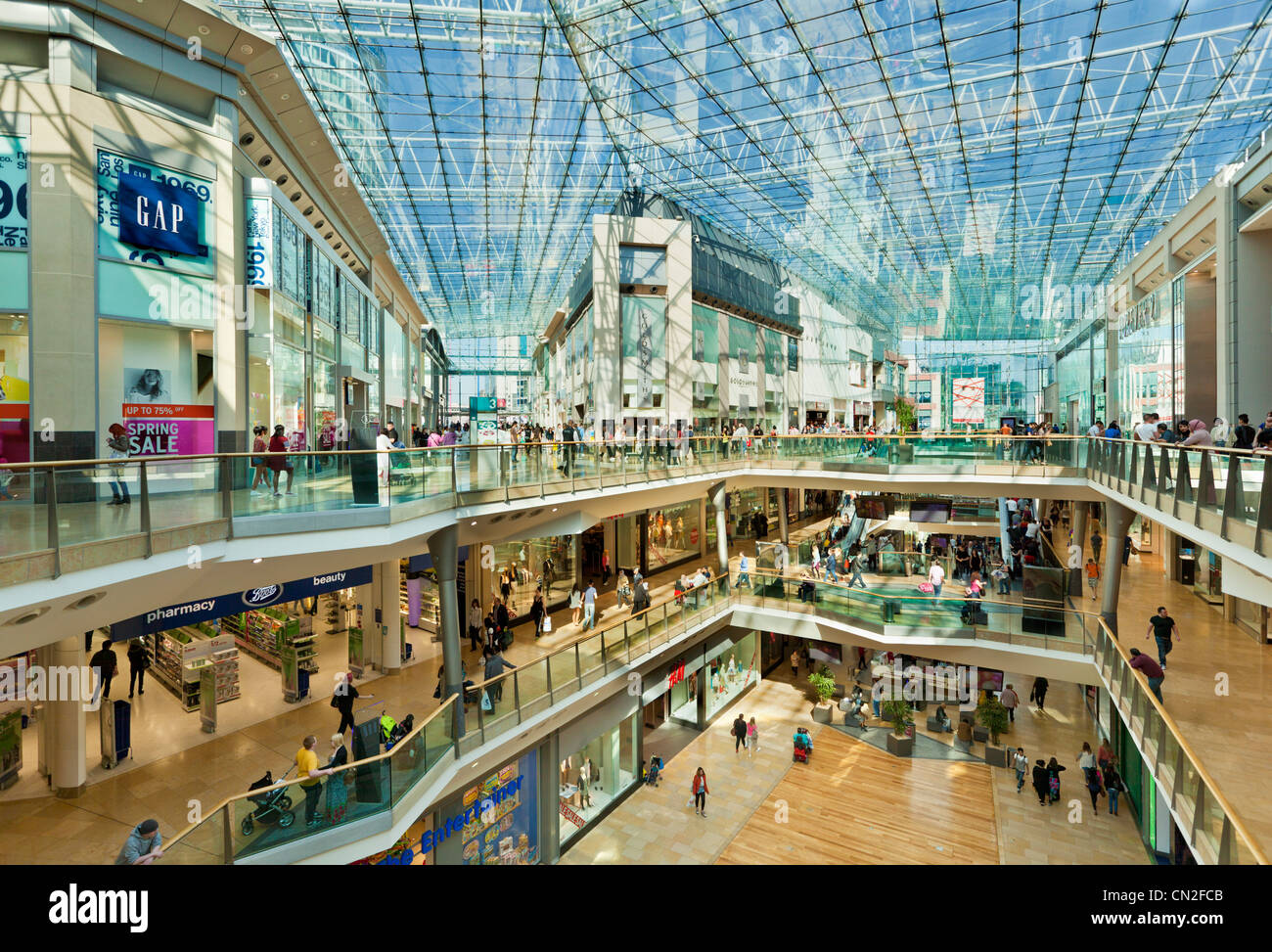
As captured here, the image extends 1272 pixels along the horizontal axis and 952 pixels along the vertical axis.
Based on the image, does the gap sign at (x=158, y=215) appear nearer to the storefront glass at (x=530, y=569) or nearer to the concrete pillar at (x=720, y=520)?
the storefront glass at (x=530, y=569)

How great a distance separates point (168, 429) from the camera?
1097 centimetres

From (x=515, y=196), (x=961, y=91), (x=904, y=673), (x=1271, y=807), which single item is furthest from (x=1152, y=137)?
(x=515, y=196)

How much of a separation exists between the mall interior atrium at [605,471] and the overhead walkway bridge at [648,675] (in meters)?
0.08

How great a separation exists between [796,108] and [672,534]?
1632cm

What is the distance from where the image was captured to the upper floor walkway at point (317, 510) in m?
5.60

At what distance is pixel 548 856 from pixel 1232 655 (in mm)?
15692

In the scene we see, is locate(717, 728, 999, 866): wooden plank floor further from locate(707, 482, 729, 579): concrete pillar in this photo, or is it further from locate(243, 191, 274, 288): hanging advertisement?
locate(243, 191, 274, 288): hanging advertisement

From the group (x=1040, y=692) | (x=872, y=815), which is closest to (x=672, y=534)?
(x=872, y=815)

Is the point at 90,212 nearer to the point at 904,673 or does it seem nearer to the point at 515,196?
the point at 515,196

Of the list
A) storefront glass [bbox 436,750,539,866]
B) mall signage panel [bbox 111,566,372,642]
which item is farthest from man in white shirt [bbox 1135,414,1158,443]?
mall signage panel [bbox 111,566,372,642]

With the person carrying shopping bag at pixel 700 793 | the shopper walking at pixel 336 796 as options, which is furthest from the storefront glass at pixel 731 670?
the shopper walking at pixel 336 796

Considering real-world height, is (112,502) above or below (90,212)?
below

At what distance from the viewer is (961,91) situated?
18.0 meters
